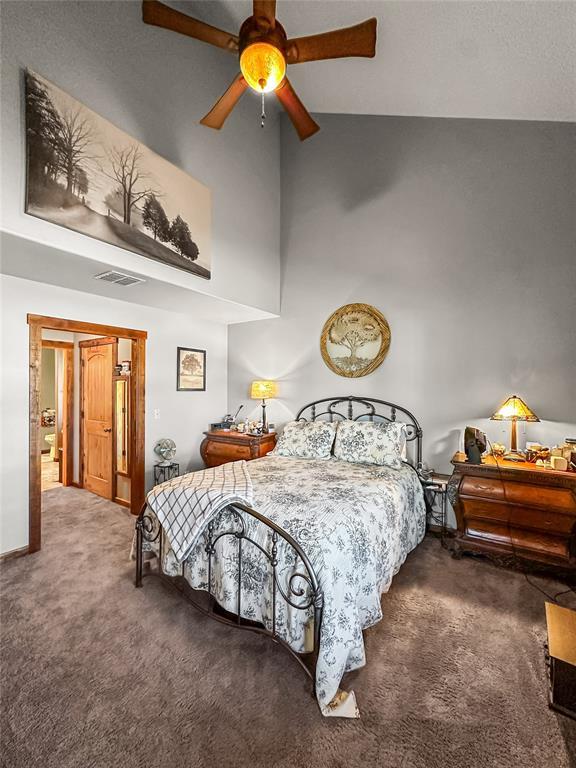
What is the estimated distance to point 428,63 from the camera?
10.6 ft

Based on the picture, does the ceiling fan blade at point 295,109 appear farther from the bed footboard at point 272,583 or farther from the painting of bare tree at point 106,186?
the bed footboard at point 272,583

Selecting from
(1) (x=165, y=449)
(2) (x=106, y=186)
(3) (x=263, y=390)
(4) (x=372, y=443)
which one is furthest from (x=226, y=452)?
(2) (x=106, y=186)

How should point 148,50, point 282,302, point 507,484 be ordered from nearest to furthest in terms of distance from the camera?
point 507,484
point 148,50
point 282,302

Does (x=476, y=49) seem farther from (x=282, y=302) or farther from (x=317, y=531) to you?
(x=317, y=531)

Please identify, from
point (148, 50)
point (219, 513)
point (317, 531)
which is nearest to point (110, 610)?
point (219, 513)

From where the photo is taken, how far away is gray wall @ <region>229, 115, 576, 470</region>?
10.7 ft

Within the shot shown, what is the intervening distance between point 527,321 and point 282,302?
2771 millimetres

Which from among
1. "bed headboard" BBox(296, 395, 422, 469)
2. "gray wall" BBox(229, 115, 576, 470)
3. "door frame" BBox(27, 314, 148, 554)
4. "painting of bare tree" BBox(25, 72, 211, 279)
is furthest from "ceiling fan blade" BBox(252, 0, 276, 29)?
"bed headboard" BBox(296, 395, 422, 469)

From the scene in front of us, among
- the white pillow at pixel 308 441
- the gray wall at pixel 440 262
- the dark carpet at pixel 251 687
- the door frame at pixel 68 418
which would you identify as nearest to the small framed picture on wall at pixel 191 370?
the gray wall at pixel 440 262

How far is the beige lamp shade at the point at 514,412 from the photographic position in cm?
306

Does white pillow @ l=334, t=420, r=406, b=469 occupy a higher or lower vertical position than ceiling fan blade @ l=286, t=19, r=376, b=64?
lower

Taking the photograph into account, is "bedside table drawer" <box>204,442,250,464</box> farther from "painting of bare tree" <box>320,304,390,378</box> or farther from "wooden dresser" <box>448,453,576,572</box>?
"wooden dresser" <box>448,453,576,572</box>

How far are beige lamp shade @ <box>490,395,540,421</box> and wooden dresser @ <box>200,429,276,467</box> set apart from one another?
254 cm

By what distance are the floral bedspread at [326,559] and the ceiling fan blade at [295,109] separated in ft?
8.71
